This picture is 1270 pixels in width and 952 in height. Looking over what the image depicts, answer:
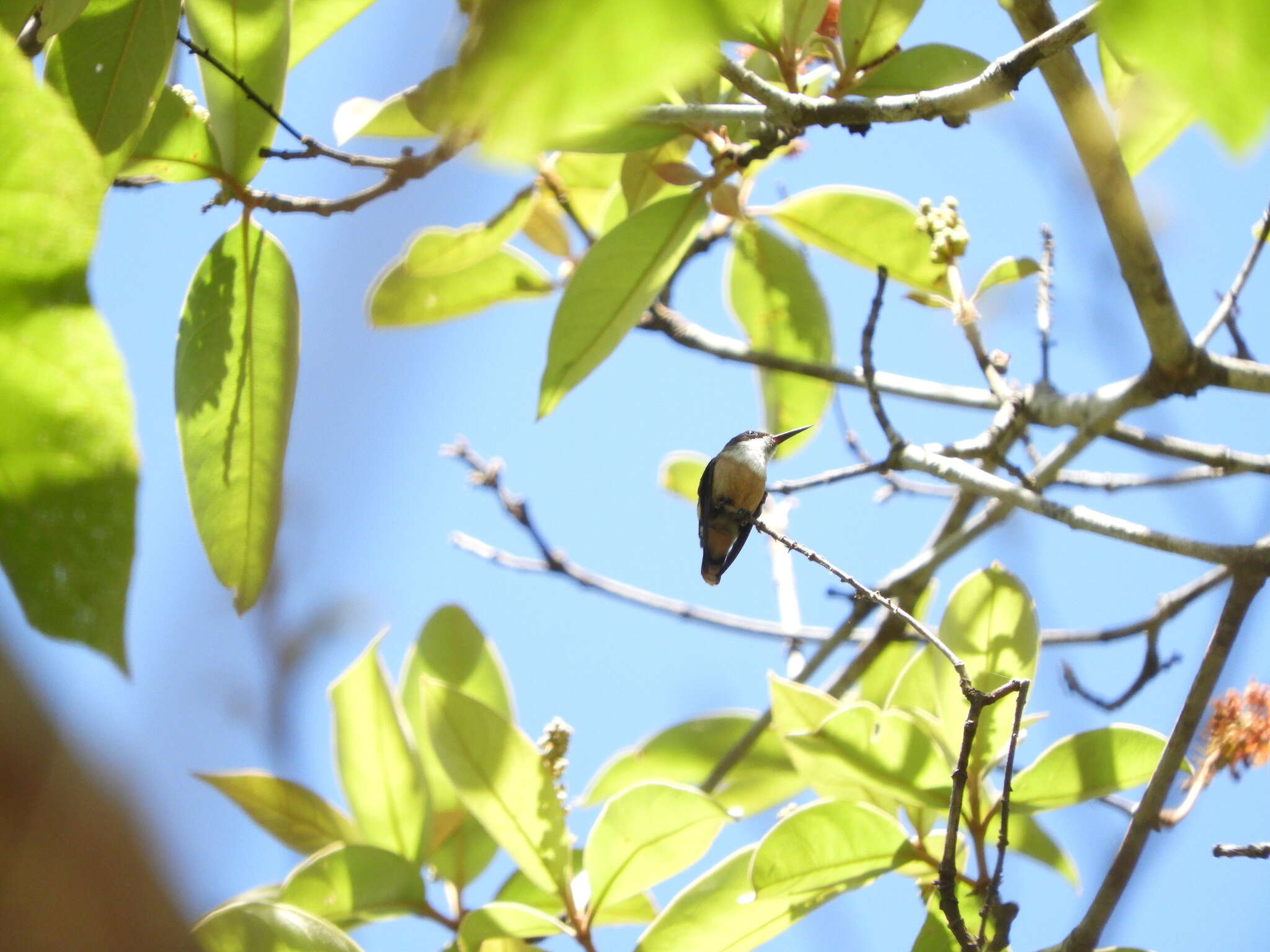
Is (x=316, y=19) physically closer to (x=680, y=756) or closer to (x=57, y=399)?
(x=57, y=399)

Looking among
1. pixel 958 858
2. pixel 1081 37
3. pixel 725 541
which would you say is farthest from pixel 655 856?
pixel 1081 37

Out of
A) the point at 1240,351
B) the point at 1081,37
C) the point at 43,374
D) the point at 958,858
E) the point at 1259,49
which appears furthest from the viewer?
the point at 1240,351

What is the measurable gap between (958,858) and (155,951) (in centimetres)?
156

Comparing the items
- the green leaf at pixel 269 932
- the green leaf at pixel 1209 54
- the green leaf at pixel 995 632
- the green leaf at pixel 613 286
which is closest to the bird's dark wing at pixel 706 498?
the green leaf at pixel 613 286

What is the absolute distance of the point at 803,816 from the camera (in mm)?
1530

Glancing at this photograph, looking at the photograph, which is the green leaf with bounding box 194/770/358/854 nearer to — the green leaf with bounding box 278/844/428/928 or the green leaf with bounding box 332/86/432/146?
the green leaf with bounding box 278/844/428/928

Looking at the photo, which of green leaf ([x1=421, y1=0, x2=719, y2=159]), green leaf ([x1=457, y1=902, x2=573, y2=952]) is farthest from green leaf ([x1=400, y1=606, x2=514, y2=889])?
green leaf ([x1=421, y1=0, x2=719, y2=159])

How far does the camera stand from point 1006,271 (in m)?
1.88

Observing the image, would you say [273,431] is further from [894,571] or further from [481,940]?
[894,571]

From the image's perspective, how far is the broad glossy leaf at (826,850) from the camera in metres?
1.52

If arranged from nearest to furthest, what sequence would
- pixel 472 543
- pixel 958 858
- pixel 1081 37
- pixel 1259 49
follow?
pixel 1259 49 → pixel 1081 37 → pixel 958 858 → pixel 472 543

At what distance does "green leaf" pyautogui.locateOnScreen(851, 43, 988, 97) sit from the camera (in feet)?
5.22

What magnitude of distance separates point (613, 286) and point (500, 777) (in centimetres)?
87

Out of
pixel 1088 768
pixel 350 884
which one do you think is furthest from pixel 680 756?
pixel 1088 768
